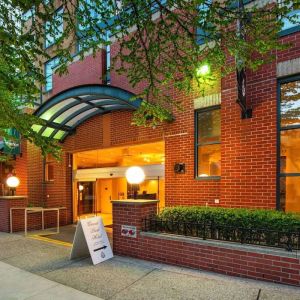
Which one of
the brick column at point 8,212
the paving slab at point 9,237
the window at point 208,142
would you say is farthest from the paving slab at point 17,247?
the window at point 208,142

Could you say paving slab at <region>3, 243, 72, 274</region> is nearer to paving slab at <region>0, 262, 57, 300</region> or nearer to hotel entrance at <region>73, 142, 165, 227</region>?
paving slab at <region>0, 262, 57, 300</region>

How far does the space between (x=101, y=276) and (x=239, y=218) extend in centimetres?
292

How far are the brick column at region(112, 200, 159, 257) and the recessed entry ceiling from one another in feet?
10.2

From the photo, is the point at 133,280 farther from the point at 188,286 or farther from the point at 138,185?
the point at 138,185

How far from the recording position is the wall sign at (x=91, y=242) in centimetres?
635

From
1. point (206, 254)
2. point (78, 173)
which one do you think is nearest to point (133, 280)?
point (206, 254)

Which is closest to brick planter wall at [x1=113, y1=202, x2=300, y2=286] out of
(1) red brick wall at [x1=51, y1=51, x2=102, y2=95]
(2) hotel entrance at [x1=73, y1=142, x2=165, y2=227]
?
(2) hotel entrance at [x1=73, y1=142, x2=165, y2=227]

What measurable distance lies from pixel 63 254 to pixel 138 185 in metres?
4.22

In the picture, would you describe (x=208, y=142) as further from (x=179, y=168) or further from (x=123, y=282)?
(x=123, y=282)

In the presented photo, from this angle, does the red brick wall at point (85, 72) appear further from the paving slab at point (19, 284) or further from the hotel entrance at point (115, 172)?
the paving slab at point (19, 284)

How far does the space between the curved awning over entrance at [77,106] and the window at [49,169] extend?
132cm

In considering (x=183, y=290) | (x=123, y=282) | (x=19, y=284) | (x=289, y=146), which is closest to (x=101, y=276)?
(x=123, y=282)

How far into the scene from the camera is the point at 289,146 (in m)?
6.80

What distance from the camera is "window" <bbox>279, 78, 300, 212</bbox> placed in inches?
263
